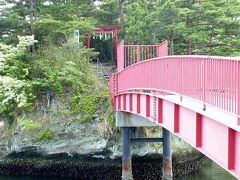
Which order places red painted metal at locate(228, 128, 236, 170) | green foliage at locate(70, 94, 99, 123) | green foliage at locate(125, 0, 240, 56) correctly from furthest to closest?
green foliage at locate(125, 0, 240, 56), green foliage at locate(70, 94, 99, 123), red painted metal at locate(228, 128, 236, 170)

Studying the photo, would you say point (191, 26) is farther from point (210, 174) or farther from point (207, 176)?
point (207, 176)

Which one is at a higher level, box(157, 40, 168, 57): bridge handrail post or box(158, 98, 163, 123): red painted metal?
box(157, 40, 168, 57): bridge handrail post

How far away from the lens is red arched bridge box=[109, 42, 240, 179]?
7.07 metres

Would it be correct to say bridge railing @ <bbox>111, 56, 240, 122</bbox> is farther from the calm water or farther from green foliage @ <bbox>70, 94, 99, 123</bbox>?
the calm water

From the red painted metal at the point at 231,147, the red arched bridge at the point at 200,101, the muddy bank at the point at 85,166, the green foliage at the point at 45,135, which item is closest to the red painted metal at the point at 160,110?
the red arched bridge at the point at 200,101

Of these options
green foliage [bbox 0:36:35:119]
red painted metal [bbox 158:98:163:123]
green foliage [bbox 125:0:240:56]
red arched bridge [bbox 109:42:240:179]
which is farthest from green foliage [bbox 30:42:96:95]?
red painted metal [bbox 158:98:163:123]

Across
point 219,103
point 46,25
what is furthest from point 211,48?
point 219,103

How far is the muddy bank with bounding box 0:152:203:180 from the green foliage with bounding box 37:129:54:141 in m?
0.84

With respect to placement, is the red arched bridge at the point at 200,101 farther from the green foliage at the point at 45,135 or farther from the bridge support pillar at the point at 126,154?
the green foliage at the point at 45,135

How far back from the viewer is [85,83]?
2431 centimetres

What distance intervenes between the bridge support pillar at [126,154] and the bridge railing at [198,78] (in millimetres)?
5886

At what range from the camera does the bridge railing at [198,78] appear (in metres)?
7.09

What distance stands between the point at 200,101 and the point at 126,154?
38.3 ft

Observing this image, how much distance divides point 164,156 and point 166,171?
651 millimetres
